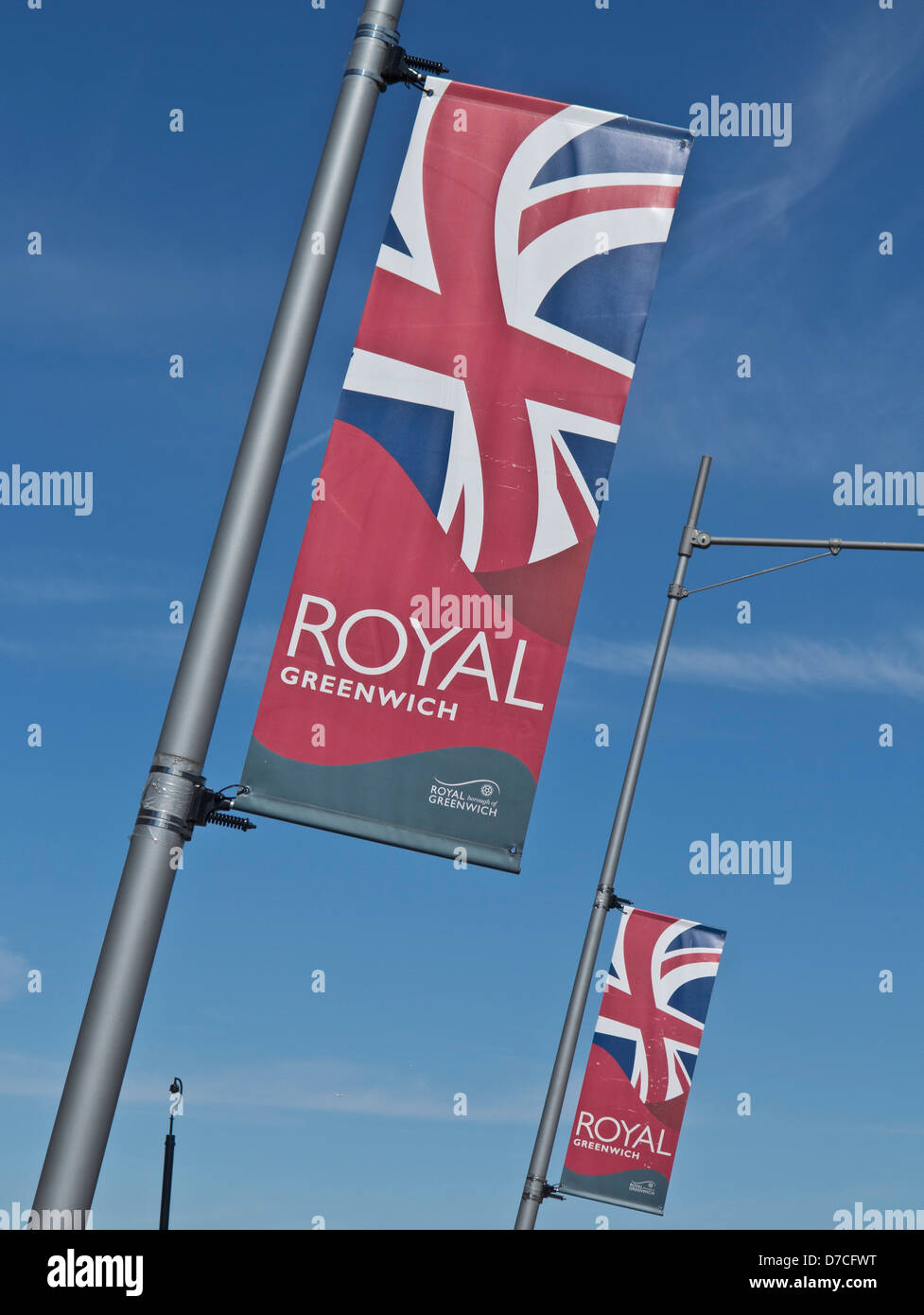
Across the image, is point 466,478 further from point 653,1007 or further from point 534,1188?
point 653,1007

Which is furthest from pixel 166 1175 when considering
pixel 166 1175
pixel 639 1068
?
pixel 639 1068

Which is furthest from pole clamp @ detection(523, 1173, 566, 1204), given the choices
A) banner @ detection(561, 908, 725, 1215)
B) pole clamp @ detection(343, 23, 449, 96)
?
pole clamp @ detection(343, 23, 449, 96)

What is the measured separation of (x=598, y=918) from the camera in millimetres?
14062

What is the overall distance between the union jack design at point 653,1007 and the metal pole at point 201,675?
34.2 ft

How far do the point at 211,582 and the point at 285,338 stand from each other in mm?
1055

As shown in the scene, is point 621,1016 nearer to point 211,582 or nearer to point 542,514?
point 542,514

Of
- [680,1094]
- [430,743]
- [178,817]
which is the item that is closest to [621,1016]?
[680,1094]

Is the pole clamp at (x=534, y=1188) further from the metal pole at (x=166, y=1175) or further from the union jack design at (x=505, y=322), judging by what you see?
the metal pole at (x=166, y=1175)

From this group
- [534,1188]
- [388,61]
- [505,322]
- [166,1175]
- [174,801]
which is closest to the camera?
[174,801]

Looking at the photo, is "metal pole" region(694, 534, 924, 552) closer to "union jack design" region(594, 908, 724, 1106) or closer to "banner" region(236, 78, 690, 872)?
"union jack design" region(594, 908, 724, 1106)

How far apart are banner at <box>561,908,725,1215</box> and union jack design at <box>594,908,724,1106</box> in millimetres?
10

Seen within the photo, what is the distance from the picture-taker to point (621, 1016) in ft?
49.3

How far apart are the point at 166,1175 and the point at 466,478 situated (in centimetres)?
2395

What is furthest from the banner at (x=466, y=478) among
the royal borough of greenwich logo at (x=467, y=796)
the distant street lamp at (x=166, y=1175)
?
the distant street lamp at (x=166, y=1175)
